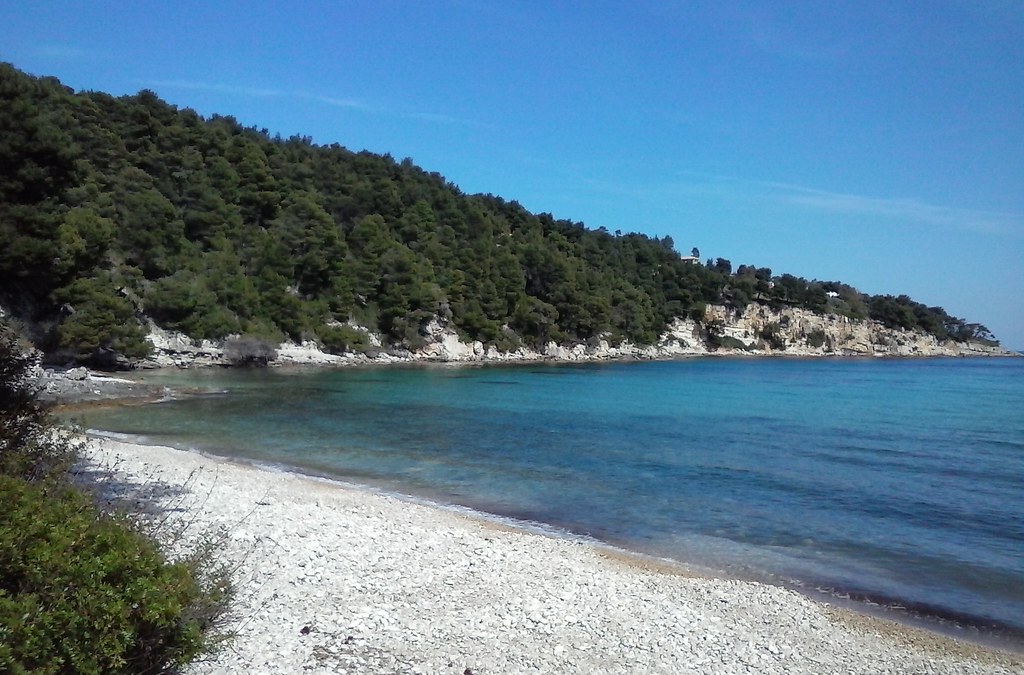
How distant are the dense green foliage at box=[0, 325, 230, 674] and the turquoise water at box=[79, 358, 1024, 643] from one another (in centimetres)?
840

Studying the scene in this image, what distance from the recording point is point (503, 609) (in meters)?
7.86

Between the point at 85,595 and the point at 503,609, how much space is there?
15.1 ft

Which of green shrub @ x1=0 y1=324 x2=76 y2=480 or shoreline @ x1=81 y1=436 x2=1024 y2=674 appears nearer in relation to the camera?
green shrub @ x1=0 y1=324 x2=76 y2=480

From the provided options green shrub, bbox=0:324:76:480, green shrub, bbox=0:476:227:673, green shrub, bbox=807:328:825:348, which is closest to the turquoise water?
green shrub, bbox=0:324:76:480

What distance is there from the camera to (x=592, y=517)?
553 inches

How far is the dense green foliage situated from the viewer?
3.88 meters

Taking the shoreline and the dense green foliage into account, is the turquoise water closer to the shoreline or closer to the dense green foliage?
the shoreline

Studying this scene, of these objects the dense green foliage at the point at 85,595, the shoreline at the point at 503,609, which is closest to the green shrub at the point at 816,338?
the shoreline at the point at 503,609

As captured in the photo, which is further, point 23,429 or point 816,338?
point 816,338

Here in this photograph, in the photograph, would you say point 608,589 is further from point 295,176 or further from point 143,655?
point 295,176

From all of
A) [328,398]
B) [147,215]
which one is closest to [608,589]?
[328,398]

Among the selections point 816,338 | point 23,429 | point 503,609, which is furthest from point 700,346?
point 23,429

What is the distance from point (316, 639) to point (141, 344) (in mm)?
40891

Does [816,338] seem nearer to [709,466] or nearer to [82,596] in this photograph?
[709,466]
